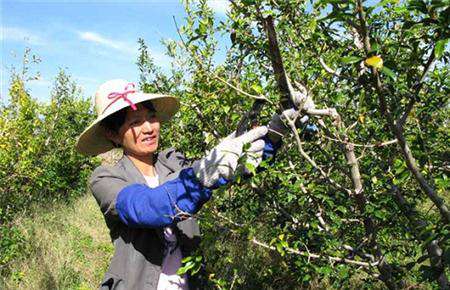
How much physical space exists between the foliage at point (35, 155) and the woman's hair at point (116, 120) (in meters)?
3.36

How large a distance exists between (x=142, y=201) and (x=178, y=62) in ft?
A: 5.30

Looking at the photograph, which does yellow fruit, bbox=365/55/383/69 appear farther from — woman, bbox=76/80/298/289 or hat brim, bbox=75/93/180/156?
hat brim, bbox=75/93/180/156

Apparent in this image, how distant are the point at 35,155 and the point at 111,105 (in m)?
5.18

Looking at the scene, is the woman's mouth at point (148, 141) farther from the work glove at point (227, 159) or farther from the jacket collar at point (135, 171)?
the work glove at point (227, 159)

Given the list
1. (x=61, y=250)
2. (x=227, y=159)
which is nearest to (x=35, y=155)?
(x=61, y=250)

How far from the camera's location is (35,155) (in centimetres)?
685

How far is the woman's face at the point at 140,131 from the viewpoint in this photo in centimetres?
219

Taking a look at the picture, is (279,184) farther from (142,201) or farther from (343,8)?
(343,8)

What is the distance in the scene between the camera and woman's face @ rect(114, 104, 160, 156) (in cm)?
219

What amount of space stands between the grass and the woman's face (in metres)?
1.90

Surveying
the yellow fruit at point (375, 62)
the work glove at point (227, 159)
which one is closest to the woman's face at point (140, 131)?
the work glove at point (227, 159)

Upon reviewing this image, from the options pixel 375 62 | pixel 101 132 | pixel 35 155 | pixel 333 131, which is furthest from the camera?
pixel 35 155

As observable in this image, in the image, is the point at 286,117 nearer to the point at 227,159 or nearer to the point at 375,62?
the point at 227,159

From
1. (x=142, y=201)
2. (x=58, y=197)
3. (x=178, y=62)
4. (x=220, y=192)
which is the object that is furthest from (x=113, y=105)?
(x=58, y=197)
